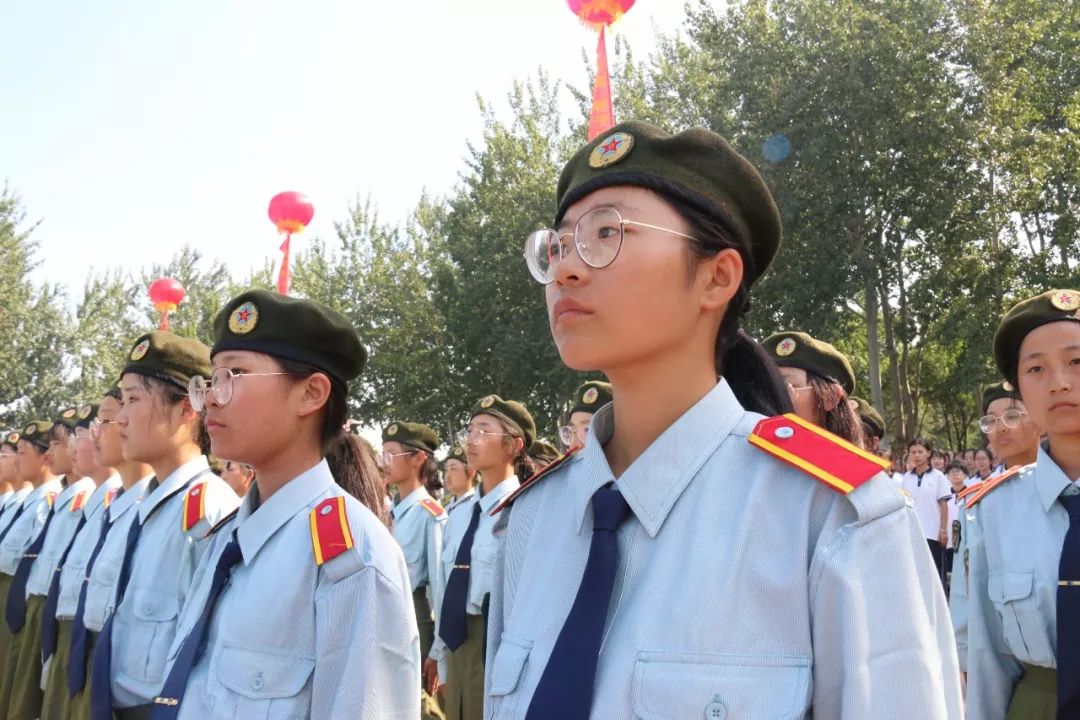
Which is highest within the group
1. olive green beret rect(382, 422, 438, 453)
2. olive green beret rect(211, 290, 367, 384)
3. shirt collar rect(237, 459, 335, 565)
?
olive green beret rect(382, 422, 438, 453)

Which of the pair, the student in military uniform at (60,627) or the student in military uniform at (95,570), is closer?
the student in military uniform at (95,570)

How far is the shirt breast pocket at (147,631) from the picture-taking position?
3.58 meters

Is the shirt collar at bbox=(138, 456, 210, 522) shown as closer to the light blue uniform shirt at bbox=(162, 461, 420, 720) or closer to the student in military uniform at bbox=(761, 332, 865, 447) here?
the light blue uniform shirt at bbox=(162, 461, 420, 720)

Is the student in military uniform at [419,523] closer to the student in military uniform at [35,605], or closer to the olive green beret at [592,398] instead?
the olive green beret at [592,398]

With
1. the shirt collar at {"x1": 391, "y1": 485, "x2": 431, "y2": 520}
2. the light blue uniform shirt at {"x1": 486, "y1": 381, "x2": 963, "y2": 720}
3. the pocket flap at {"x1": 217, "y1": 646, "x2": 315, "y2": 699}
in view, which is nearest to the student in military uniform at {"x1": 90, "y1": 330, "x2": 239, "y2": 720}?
the pocket flap at {"x1": 217, "y1": 646, "x2": 315, "y2": 699}

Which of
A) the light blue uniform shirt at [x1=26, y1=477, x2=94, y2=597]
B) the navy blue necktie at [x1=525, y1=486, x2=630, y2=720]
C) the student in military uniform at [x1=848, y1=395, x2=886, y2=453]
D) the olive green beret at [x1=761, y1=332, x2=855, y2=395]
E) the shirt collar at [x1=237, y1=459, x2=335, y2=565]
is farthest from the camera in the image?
the light blue uniform shirt at [x1=26, y1=477, x2=94, y2=597]

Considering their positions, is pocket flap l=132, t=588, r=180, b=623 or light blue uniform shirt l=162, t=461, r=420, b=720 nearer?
light blue uniform shirt l=162, t=461, r=420, b=720

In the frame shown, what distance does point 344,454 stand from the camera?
3500 millimetres

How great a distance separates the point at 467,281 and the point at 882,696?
26.8 m

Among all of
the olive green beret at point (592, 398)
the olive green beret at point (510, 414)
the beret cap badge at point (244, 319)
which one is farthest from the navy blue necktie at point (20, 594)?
the beret cap badge at point (244, 319)

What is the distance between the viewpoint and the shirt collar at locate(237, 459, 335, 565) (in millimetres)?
2857

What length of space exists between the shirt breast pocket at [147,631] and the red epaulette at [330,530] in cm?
116

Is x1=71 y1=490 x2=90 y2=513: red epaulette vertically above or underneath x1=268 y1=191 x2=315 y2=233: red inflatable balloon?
underneath

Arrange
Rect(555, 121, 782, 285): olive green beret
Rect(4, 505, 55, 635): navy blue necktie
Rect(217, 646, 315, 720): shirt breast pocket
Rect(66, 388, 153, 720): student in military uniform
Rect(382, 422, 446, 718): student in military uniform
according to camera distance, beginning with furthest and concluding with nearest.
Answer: Rect(382, 422, 446, 718): student in military uniform, Rect(4, 505, 55, 635): navy blue necktie, Rect(66, 388, 153, 720): student in military uniform, Rect(217, 646, 315, 720): shirt breast pocket, Rect(555, 121, 782, 285): olive green beret
